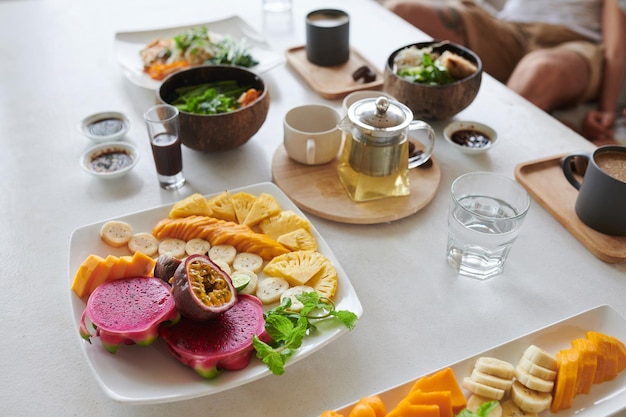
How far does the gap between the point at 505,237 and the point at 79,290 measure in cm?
83

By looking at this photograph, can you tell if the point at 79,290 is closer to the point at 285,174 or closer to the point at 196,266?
the point at 196,266

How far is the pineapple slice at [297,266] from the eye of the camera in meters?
1.05

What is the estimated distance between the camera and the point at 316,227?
1291mm

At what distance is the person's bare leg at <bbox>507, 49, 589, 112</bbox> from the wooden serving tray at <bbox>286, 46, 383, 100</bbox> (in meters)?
1.04

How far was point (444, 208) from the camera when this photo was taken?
4.44 ft

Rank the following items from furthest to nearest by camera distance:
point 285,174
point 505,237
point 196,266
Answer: point 285,174 < point 505,237 < point 196,266

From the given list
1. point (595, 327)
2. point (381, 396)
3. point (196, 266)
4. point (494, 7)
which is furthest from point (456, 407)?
point (494, 7)

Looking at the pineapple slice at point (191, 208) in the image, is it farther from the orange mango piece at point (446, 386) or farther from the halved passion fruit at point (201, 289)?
the orange mango piece at point (446, 386)

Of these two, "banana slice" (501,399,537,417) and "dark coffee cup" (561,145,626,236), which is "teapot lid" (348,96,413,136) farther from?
"banana slice" (501,399,537,417)

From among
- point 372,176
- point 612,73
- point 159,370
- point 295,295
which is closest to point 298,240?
point 295,295

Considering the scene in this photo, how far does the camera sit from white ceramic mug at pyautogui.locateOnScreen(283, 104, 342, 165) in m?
1.39

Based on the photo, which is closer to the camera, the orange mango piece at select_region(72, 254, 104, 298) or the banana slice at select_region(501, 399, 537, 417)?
the banana slice at select_region(501, 399, 537, 417)

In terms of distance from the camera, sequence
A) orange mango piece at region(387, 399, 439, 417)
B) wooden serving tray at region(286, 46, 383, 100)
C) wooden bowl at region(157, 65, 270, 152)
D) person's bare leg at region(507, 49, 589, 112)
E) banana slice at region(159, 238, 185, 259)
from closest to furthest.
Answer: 1. orange mango piece at region(387, 399, 439, 417)
2. banana slice at region(159, 238, 185, 259)
3. wooden bowl at region(157, 65, 270, 152)
4. wooden serving tray at region(286, 46, 383, 100)
5. person's bare leg at region(507, 49, 589, 112)

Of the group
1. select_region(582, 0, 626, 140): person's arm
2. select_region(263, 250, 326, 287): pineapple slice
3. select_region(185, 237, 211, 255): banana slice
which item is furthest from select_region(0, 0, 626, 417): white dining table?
select_region(582, 0, 626, 140): person's arm
